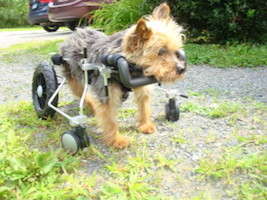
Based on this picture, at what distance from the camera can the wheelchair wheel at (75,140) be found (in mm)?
2543

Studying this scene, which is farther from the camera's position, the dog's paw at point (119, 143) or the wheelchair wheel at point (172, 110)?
the wheelchair wheel at point (172, 110)

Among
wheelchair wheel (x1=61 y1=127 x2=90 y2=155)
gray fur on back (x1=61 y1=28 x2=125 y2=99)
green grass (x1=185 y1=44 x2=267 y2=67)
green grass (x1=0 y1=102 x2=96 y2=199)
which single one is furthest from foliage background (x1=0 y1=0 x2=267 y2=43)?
green grass (x1=0 y1=102 x2=96 y2=199)

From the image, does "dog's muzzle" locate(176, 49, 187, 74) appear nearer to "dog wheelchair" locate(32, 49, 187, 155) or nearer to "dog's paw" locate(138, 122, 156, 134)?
"dog wheelchair" locate(32, 49, 187, 155)

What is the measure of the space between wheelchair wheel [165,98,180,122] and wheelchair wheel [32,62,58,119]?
1.36 meters

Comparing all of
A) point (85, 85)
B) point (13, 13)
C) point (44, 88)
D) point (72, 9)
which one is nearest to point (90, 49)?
point (85, 85)

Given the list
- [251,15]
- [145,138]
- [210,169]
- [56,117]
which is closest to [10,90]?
[56,117]

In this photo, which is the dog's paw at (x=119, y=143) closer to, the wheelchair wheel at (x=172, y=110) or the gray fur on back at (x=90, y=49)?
the gray fur on back at (x=90, y=49)

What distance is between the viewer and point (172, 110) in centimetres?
335

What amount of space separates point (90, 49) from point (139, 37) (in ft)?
2.67

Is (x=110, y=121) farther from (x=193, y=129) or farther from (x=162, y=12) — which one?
(x=162, y=12)

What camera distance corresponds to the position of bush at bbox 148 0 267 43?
6934 millimetres

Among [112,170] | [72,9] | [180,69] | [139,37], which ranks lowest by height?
[112,170]

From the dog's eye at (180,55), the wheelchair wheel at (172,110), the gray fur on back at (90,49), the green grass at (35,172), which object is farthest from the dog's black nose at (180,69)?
the green grass at (35,172)

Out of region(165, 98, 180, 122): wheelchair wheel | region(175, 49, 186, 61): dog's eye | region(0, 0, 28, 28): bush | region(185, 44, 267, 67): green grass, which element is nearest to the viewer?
region(175, 49, 186, 61): dog's eye
